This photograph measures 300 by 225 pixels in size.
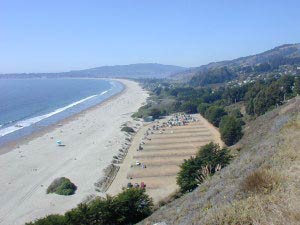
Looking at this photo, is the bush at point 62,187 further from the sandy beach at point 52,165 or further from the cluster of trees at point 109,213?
the cluster of trees at point 109,213

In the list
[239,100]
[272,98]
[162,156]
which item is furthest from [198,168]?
[239,100]

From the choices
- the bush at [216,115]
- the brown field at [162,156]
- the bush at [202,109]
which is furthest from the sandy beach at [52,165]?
the bush at [202,109]

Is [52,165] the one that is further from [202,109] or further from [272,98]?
[202,109]

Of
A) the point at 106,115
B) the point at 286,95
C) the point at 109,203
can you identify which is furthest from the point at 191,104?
the point at 109,203

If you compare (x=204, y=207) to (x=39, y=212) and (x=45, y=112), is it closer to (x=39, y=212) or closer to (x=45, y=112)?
(x=39, y=212)

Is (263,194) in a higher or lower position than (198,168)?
higher

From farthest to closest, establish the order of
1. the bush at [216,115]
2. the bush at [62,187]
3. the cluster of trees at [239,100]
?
the bush at [216,115], the cluster of trees at [239,100], the bush at [62,187]
